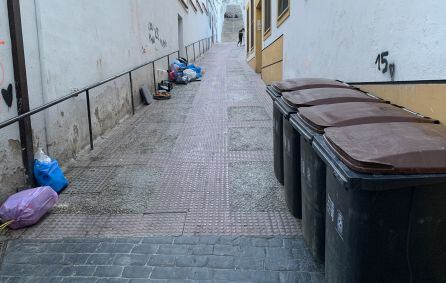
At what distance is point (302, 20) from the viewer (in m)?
7.55

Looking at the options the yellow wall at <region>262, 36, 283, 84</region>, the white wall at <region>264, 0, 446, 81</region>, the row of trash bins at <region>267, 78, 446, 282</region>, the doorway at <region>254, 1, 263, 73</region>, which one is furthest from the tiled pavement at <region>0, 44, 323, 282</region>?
the doorway at <region>254, 1, 263, 73</region>

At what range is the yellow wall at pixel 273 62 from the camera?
10602mm

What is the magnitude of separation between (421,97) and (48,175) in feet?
12.5

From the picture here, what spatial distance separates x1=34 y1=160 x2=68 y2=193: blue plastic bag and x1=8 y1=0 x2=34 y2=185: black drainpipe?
6cm

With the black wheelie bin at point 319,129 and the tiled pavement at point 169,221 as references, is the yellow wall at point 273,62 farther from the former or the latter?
the black wheelie bin at point 319,129

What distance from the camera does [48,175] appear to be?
15.8 ft

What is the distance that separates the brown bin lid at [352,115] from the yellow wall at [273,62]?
7.22 meters


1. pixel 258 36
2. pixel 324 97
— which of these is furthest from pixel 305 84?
pixel 258 36

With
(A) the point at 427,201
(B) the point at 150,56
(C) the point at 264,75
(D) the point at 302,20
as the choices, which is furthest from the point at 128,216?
(C) the point at 264,75

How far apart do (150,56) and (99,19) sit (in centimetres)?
413

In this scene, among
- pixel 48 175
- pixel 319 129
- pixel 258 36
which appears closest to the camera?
pixel 319 129

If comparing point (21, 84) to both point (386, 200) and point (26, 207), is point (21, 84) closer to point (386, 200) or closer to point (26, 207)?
point (26, 207)

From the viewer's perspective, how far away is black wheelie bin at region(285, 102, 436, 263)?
115 inches

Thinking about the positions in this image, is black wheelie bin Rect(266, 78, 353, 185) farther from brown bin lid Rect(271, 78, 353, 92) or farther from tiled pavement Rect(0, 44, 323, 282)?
tiled pavement Rect(0, 44, 323, 282)
